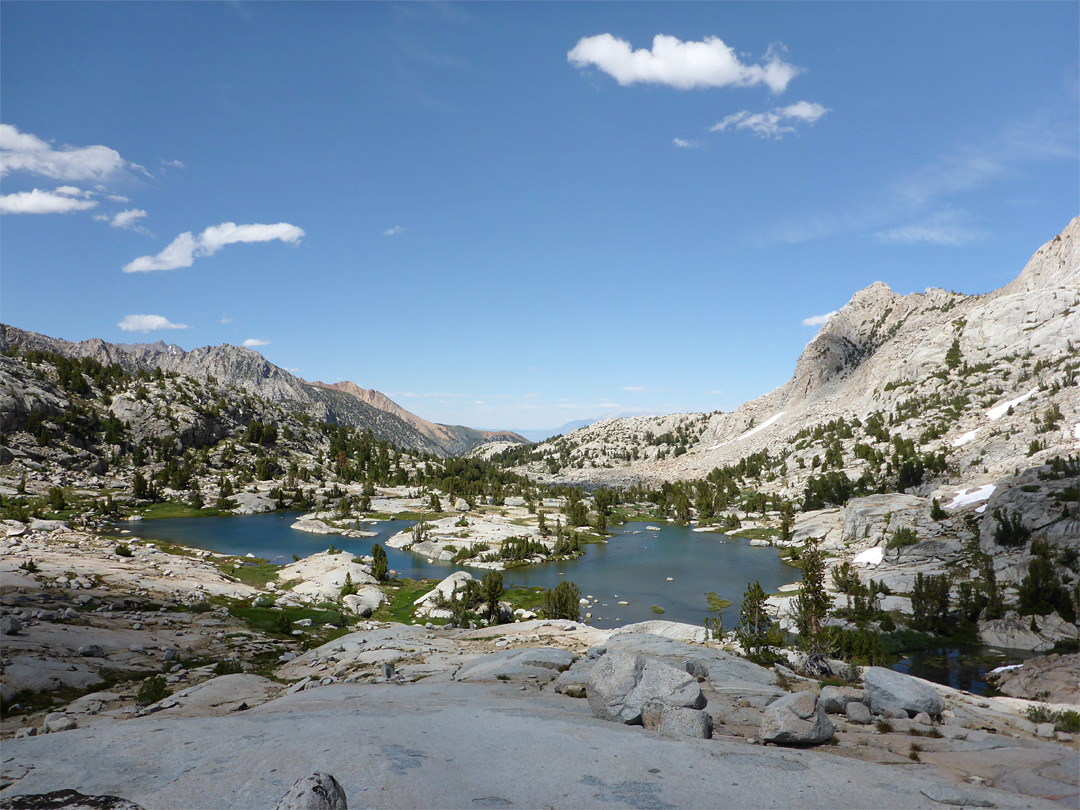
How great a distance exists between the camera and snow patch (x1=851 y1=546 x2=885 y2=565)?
59.1 m

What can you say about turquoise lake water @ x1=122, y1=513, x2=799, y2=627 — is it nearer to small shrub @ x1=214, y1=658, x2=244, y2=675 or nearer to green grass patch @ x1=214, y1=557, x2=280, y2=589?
green grass patch @ x1=214, y1=557, x2=280, y2=589

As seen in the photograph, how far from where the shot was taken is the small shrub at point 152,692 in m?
20.2

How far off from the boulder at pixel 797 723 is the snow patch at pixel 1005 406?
346 feet

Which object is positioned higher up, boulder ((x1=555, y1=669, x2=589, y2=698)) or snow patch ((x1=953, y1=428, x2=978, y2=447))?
snow patch ((x1=953, y1=428, x2=978, y2=447))

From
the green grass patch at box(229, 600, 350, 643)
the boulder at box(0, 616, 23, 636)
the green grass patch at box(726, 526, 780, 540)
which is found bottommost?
the green grass patch at box(229, 600, 350, 643)

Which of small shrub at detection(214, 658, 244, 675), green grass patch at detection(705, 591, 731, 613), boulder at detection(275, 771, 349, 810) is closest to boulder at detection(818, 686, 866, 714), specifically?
boulder at detection(275, 771, 349, 810)

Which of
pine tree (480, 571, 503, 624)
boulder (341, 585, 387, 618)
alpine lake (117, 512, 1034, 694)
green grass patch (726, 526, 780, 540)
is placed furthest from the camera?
green grass patch (726, 526, 780, 540)

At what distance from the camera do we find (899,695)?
60.1ft

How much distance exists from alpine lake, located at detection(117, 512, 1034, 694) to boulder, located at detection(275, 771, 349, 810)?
129 feet

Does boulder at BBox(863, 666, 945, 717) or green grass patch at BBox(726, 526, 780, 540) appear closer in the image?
boulder at BBox(863, 666, 945, 717)

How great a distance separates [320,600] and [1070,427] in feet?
324

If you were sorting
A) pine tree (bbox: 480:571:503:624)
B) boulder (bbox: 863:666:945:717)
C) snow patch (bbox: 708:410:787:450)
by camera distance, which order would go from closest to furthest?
boulder (bbox: 863:666:945:717) < pine tree (bbox: 480:571:503:624) < snow patch (bbox: 708:410:787:450)

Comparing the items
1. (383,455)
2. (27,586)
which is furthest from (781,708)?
(383,455)

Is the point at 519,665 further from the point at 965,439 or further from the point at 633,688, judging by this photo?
the point at 965,439
